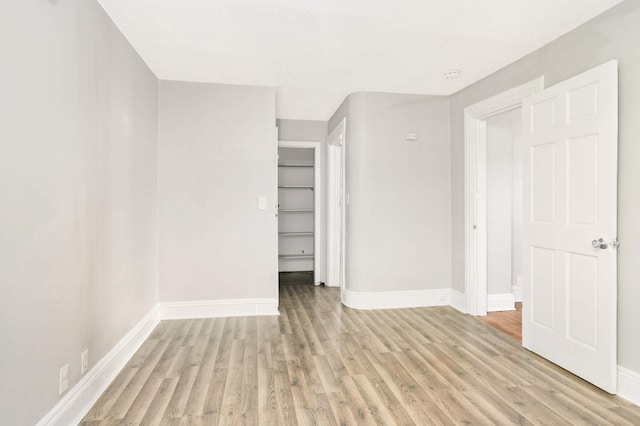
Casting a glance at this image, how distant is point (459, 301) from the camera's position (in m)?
4.02

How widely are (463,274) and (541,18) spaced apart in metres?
2.48

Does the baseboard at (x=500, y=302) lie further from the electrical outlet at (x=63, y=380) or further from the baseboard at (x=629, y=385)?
the electrical outlet at (x=63, y=380)

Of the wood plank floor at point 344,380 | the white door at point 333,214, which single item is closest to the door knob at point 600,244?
the wood plank floor at point 344,380

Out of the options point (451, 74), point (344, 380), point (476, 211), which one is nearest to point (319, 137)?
point (451, 74)

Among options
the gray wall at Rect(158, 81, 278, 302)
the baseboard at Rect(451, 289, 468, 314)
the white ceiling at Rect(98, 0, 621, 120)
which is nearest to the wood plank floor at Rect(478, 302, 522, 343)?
the baseboard at Rect(451, 289, 468, 314)

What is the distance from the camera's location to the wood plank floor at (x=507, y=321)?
3344 millimetres

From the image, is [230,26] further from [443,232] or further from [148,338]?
[443,232]

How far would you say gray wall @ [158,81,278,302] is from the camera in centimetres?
371

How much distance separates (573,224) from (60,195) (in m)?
3.11

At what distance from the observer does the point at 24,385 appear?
1.53 meters

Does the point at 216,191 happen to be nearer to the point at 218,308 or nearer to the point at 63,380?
the point at 218,308

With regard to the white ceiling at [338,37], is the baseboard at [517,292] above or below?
below

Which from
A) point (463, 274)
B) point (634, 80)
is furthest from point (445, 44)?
point (463, 274)

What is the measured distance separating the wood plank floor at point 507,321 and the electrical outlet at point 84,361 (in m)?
3.22
